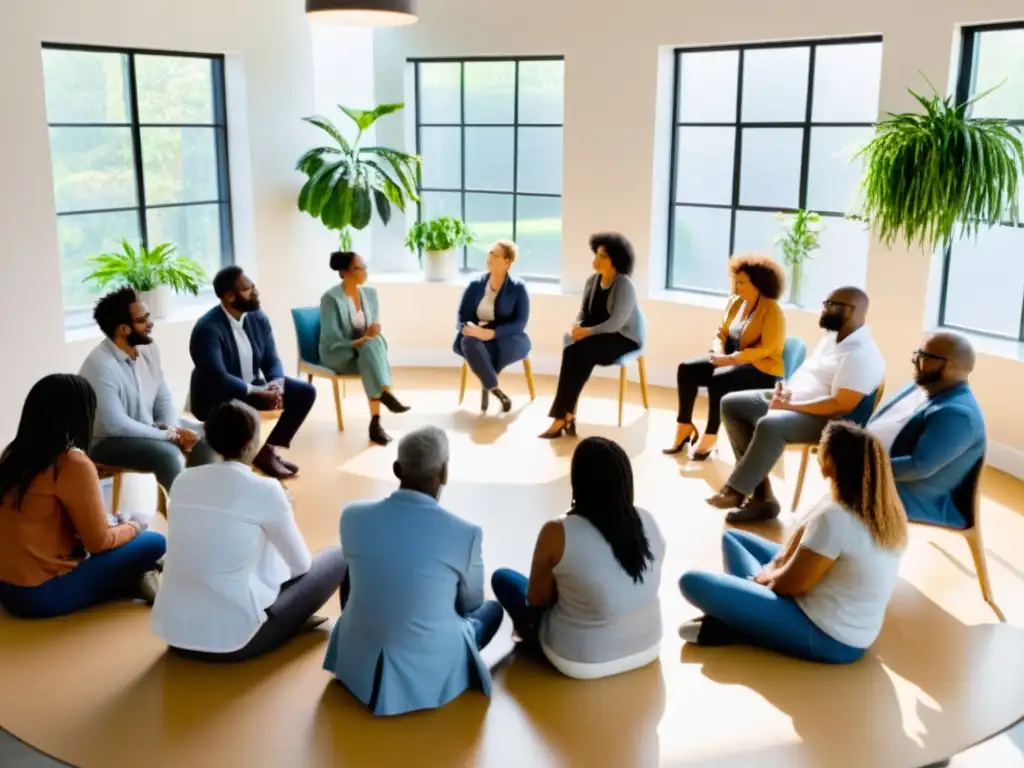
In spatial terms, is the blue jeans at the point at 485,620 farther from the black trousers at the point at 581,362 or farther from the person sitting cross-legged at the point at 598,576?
the black trousers at the point at 581,362

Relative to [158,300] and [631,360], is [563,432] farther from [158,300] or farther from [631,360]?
[158,300]

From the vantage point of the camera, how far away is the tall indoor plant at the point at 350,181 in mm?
7371

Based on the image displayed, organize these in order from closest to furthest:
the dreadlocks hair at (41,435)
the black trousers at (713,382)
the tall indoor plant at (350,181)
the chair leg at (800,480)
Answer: the dreadlocks hair at (41,435) → the chair leg at (800,480) → the black trousers at (713,382) → the tall indoor plant at (350,181)

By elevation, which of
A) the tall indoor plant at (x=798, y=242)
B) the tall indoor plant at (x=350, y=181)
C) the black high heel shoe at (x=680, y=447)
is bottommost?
the black high heel shoe at (x=680, y=447)

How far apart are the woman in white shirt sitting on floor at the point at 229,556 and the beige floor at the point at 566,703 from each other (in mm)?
192

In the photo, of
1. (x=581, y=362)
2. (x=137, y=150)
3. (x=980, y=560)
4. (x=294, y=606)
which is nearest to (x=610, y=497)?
(x=294, y=606)

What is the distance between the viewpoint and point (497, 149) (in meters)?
8.21

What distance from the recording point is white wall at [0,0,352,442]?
5.96 m

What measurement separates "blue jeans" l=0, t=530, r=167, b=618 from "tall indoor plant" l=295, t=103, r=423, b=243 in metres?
3.76

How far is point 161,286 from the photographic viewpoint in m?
6.85

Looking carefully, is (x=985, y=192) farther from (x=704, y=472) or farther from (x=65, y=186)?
(x=65, y=186)

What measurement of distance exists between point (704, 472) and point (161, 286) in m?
3.67

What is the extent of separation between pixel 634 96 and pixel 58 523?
16.7 feet

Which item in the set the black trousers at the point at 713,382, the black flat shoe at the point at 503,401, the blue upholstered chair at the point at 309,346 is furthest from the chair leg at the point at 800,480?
the blue upholstered chair at the point at 309,346
